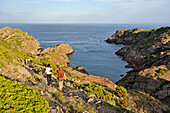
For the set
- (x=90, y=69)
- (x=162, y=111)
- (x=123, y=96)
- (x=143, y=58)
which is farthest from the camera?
(x=143, y=58)

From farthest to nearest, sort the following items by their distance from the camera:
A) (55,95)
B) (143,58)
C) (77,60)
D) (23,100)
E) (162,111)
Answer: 1. (77,60)
2. (143,58)
3. (162,111)
4. (55,95)
5. (23,100)

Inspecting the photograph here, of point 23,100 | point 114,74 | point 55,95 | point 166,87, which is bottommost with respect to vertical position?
point 114,74

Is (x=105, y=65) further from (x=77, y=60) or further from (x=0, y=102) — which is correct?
(x=0, y=102)

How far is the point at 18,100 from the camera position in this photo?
7.67 meters

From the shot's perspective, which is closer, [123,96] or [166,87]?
[123,96]

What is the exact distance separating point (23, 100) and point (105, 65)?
181ft

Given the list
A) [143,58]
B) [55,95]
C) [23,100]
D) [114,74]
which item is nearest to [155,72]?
[114,74]

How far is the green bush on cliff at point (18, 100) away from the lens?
7.14m

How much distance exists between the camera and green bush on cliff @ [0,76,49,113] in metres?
7.14

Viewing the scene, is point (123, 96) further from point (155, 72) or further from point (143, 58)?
point (143, 58)

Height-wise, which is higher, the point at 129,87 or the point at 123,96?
the point at 123,96

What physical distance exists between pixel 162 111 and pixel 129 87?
15.8 metres

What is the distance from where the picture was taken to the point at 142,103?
20.6 meters

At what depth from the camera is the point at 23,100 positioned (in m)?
7.81
